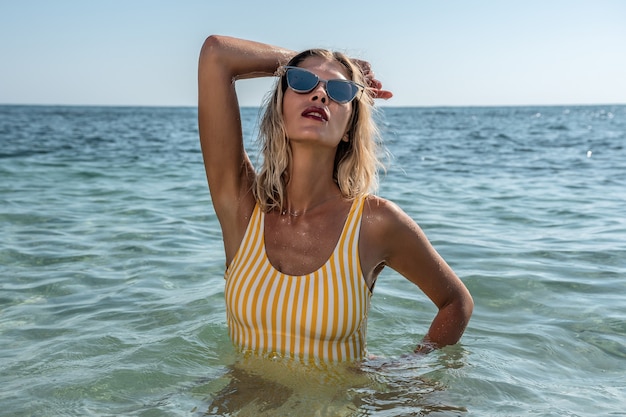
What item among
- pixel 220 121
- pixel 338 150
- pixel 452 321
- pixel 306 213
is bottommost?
pixel 452 321

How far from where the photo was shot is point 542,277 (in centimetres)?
628

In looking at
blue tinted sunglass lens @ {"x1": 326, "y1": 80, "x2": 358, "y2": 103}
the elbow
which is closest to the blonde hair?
blue tinted sunglass lens @ {"x1": 326, "y1": 80, "x2": 358, "y2": 103}

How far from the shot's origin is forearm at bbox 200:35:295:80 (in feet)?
11.8

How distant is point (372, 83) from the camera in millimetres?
3781

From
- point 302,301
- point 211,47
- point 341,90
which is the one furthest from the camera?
point 211,47

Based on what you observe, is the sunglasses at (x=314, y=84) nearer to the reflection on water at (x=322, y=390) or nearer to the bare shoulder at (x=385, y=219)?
the bare shoulder at (x=385, y=219)

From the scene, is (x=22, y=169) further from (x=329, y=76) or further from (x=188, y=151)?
(x=329, y=76)

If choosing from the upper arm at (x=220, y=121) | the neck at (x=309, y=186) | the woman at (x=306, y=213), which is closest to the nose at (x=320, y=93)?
the woman at (x=306, y=213)

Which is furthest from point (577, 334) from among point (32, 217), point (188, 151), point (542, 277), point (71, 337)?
point (188, 151)

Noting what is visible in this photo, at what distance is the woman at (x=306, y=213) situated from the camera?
11.2ft

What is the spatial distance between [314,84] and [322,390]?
1488 mm

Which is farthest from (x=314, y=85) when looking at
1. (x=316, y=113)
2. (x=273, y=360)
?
(x=273, y=360)

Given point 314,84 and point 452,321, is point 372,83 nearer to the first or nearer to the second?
point 314,84

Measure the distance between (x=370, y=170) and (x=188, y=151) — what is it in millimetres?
19084
